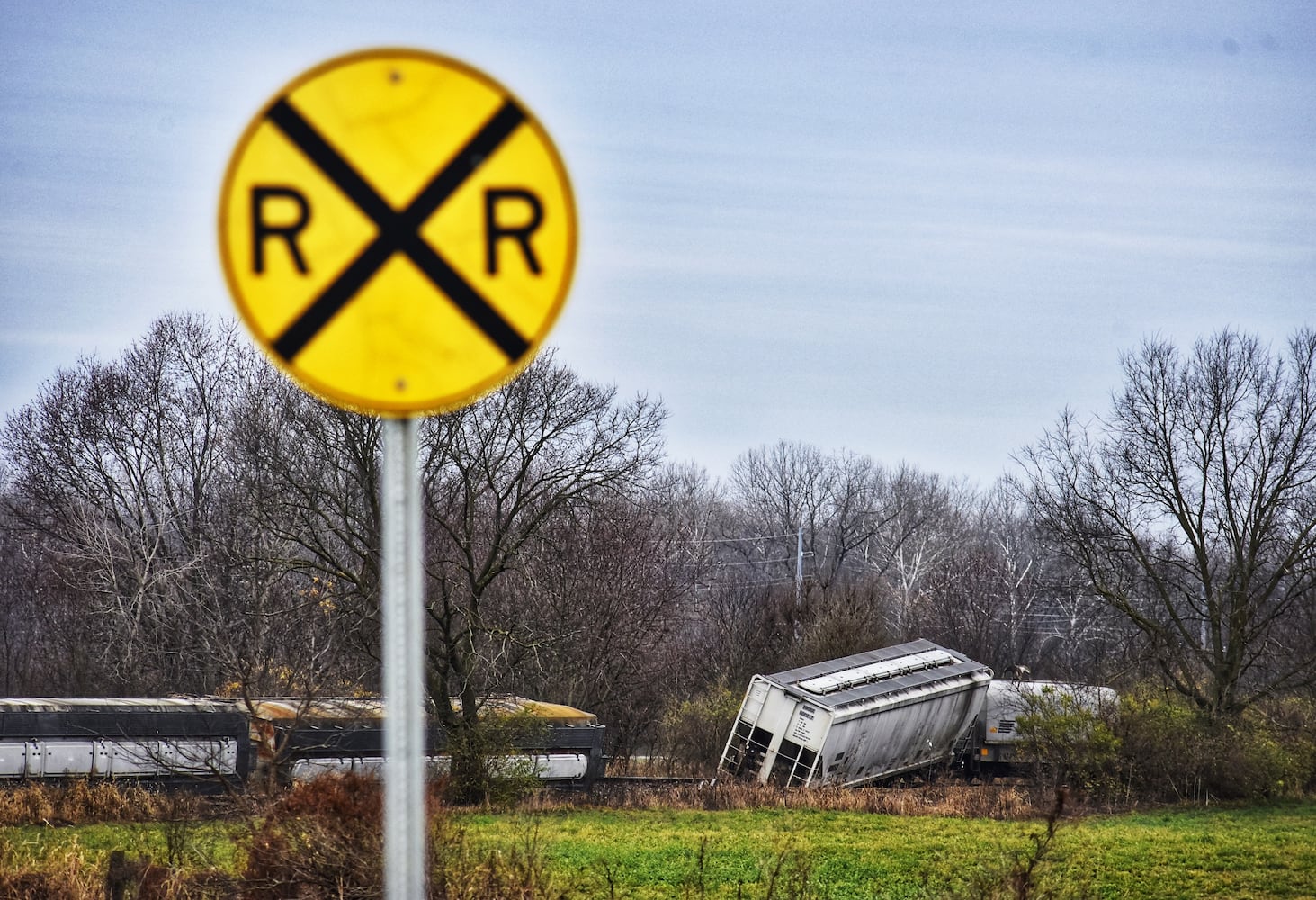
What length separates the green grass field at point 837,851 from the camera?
11289 mm

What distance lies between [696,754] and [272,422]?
630 inches

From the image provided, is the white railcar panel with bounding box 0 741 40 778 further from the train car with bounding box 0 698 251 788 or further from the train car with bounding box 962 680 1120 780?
the train car with bounding box 962 680 1120 780

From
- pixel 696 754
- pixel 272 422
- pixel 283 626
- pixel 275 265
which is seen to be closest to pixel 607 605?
pixel 696 754

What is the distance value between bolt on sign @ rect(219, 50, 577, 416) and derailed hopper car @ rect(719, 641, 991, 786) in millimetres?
23731

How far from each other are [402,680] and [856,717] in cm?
2454

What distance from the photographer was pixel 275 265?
229 cm

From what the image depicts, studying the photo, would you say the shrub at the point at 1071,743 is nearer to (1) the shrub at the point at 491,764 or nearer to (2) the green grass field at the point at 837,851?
(2) the green grass field at the point at 837,851

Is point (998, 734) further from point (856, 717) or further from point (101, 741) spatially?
point (101, 741)

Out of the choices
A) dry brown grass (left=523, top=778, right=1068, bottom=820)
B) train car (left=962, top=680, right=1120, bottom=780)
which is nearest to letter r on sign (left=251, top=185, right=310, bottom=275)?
dry brown grass (left=523, top=778, right=1068, bottom=820)

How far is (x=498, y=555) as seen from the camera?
3030 centimetres

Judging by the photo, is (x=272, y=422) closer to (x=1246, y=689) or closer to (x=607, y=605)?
(x=607, y=605)

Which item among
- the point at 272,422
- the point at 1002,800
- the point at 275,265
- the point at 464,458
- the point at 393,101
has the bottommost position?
the point at 1002,800

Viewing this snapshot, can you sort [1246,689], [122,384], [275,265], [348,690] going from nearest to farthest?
1. [275,265]
2. [348,690]
3. [1246,689]
4. [122,384]

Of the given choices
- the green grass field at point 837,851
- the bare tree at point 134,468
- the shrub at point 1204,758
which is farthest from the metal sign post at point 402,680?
the bare tree at point 134,468
